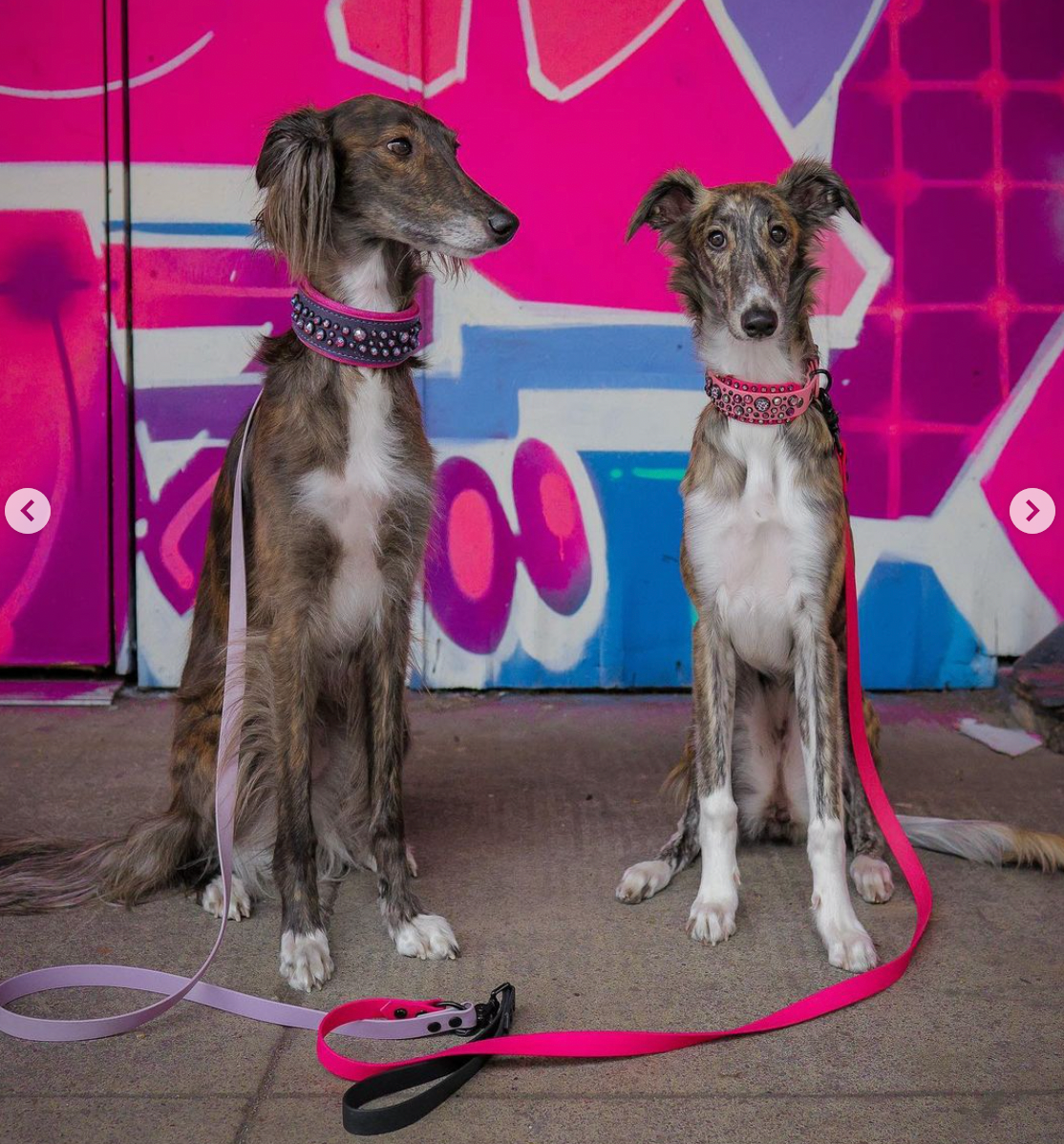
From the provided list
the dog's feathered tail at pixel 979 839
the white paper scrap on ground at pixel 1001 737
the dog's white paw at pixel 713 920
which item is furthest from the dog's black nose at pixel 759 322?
the white paper scrap on ground at pixel 1001 737

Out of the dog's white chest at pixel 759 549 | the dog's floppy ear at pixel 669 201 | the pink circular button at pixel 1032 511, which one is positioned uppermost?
the dog's floppy ear at pixel 669 201

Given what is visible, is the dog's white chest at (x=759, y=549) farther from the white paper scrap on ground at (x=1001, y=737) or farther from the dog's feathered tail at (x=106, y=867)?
the white paper scrap on ground at (x=1001, y=737)

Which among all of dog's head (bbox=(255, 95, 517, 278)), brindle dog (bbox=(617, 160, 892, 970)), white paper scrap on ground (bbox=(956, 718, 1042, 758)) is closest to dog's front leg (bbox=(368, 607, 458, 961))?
brindle dog (bbox=(617, 160, 892, 970))

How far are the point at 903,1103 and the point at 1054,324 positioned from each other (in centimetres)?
346

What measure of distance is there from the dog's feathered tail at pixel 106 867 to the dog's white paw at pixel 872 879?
170 cm

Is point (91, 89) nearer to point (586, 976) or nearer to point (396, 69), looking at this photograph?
point (396, 69)

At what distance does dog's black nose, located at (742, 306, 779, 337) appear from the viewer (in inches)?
111

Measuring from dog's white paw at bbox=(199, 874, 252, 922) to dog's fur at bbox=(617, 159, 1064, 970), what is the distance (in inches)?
36.9

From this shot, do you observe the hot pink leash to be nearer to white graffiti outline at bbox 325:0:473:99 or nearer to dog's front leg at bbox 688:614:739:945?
dog's front leg at bbox 688:614:739:945

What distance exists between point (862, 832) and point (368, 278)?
1916 millimetres

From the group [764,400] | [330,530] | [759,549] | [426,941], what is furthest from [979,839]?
[330,530]

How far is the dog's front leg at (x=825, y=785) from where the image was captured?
283 centimetres

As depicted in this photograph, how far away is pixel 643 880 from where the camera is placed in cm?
318

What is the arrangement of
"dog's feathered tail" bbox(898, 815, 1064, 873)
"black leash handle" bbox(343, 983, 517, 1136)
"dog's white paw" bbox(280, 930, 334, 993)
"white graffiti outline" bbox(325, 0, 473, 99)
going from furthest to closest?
"white graffiti outline" bbox(325, 0, 473, 99)
"dog's feathered tail" bbox(898, 815, 1064, 873)
"dog's white paw" bbox(280, 930, 334, 993)
"black leash handle" bbox(343, 983, 517, 1136)
